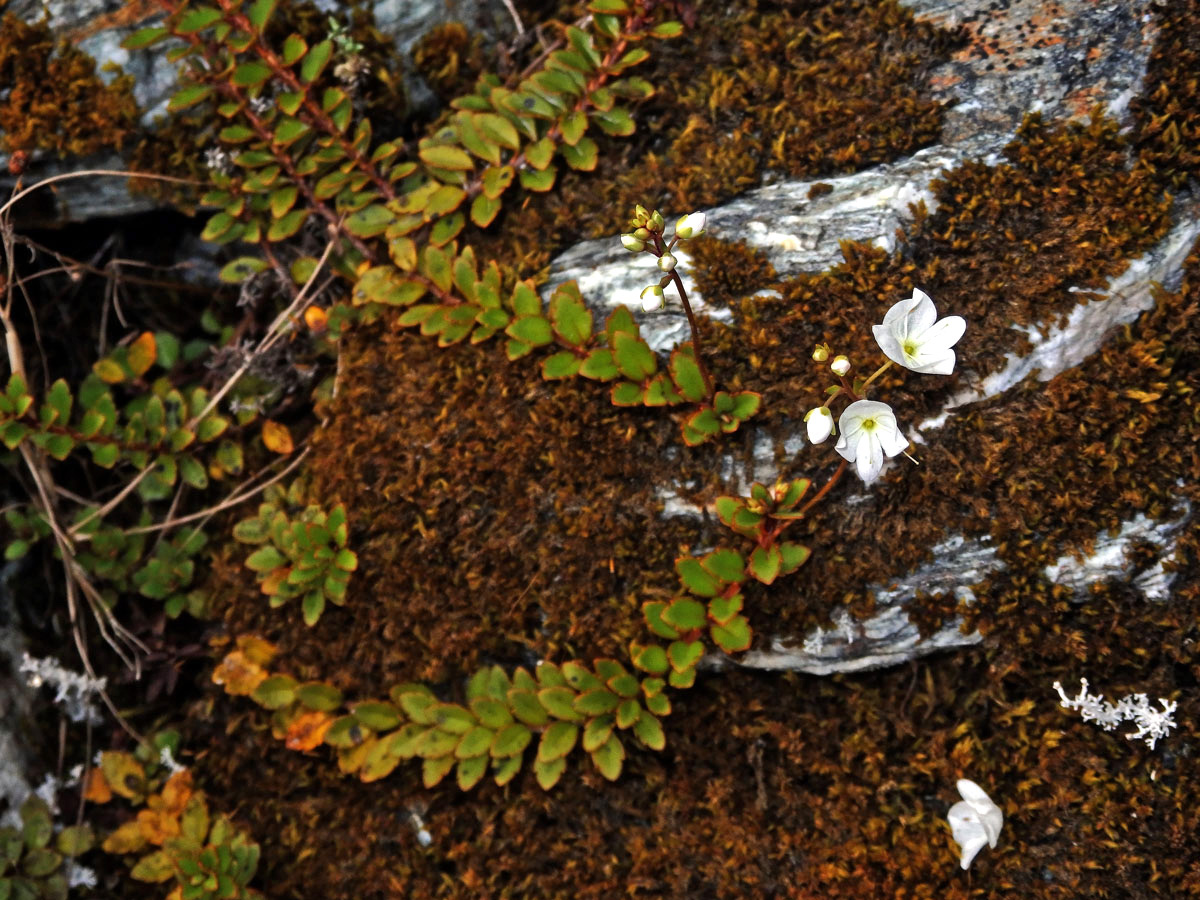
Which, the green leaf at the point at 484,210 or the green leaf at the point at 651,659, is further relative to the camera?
the green leaf at the point at 484,210

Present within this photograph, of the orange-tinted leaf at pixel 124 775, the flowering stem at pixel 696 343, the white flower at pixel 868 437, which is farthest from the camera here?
the orange-tinted leaf at pixel 124 775

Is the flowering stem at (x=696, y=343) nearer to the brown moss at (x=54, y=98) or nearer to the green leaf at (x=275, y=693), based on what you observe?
the green leaf at (x=275, y=693)

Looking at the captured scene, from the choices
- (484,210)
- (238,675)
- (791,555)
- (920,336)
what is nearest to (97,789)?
(238,675)

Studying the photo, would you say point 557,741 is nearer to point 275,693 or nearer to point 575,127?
point 275,693

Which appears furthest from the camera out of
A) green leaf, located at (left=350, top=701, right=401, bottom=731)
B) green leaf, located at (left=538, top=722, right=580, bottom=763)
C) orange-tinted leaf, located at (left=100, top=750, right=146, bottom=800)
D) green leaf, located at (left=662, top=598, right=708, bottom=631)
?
orange-tinted leaf, located at (left=100, top=750, right=146, bottom=800)

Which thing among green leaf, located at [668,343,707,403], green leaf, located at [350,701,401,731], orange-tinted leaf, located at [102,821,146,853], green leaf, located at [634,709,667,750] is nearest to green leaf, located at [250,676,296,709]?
green leaf, located at [350,701,401,731]

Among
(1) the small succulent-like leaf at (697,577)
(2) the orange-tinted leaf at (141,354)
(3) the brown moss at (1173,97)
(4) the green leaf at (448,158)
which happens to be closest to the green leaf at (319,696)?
(1) the small succulent-like leaf at (697,577)

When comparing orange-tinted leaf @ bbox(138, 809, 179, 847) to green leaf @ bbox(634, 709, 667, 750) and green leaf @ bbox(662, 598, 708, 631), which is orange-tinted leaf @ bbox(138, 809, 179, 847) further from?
green leaf @ bbox(662, 598, 708, 631)
